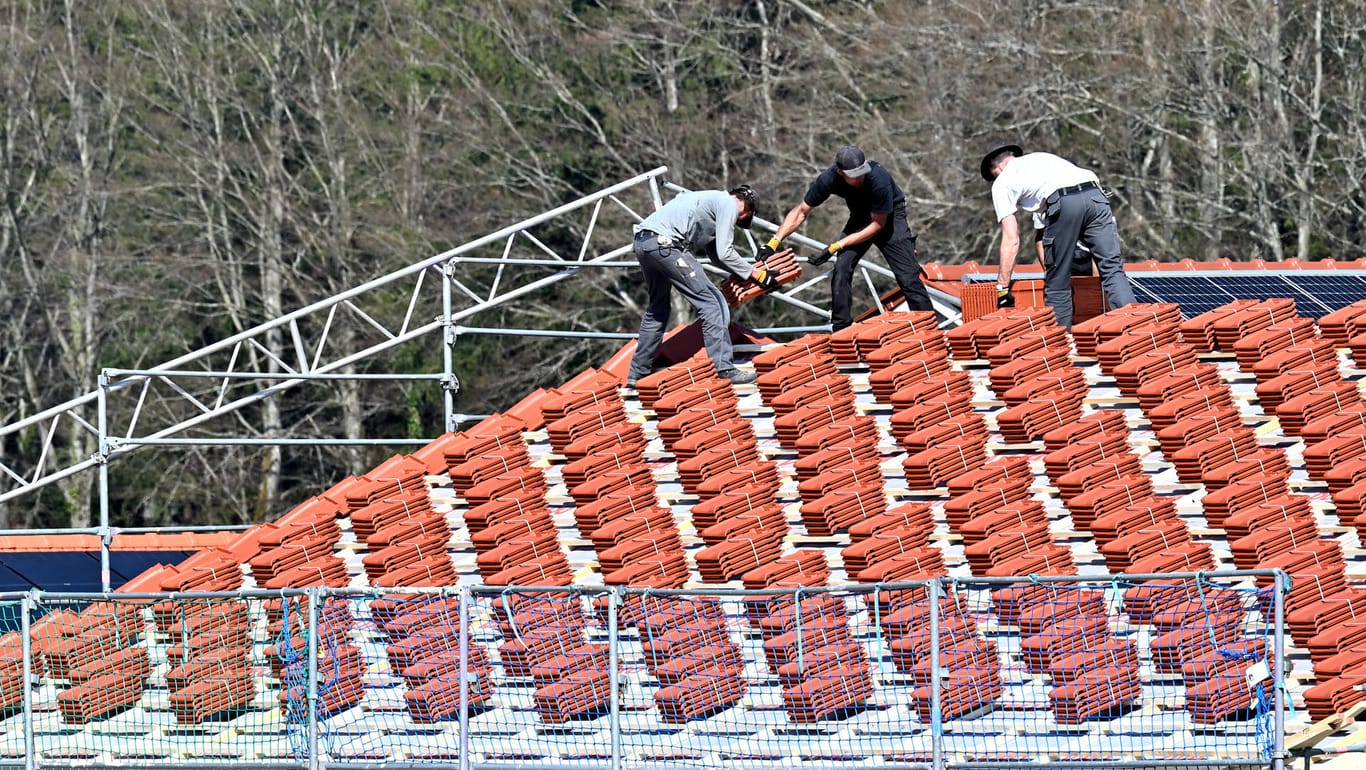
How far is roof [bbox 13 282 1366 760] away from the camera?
11.8 m

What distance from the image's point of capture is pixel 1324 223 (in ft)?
107

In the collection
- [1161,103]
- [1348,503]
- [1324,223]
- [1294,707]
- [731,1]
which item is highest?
[731,1]

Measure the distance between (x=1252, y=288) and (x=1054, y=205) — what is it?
3882 mm

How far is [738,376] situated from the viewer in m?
16.5

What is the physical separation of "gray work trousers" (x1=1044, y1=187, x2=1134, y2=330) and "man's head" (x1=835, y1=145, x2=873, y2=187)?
132 cm

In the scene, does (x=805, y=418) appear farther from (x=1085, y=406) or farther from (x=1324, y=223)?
(x=1324, y=223)

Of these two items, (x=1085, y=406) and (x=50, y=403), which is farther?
(x=50, y=403)

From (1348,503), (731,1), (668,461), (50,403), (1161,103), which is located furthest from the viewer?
(50,403)

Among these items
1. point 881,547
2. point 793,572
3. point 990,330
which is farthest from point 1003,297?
point 793,572

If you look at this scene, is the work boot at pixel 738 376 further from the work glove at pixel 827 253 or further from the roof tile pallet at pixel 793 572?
the roof tile pallet at pixel 793 572

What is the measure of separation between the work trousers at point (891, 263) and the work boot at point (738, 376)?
0.74 meters

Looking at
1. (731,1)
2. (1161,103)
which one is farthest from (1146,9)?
(731,1)

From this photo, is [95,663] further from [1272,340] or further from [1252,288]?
[1252,288]

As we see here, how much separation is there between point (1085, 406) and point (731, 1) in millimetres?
22722
